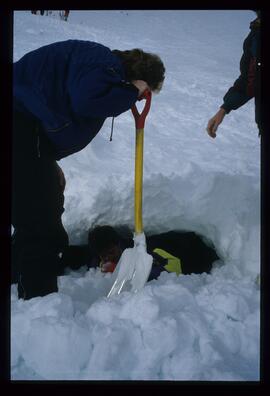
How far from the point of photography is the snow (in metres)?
1.19

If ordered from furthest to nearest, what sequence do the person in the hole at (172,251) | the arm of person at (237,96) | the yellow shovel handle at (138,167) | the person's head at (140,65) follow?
the person in the hole at (172,251) → the arm of person at (237,96) → the yellow shovel handle at (138,167) → the person's head at (140,65)

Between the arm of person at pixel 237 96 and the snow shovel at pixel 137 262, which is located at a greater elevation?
the arm of person at pixel 237 96

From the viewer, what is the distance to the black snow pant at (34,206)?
129 centimetres

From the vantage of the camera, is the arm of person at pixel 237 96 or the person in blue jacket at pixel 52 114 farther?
the arm of person at pixel 237 96

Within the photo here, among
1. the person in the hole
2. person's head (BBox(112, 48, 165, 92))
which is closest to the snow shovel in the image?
person's head (BBox(112, 48, 165, 92))

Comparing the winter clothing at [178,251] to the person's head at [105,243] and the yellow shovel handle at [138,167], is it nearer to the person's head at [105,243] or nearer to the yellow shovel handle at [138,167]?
the person's head at [105,243]

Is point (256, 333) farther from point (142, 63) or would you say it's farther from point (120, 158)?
point (120, 158)

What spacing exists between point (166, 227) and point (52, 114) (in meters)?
0.97

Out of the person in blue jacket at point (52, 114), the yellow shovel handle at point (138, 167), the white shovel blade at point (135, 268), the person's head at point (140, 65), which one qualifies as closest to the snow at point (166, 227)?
the white shovel blade at point (135, 268)

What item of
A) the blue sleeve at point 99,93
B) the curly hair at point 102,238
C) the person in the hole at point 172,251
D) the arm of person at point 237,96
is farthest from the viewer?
the person in the hole at point 172,251

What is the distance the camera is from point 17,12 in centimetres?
136

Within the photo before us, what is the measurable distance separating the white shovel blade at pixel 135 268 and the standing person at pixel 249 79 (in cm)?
62

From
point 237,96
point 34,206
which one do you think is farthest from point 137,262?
point 237,96

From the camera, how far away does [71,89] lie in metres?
1.17
